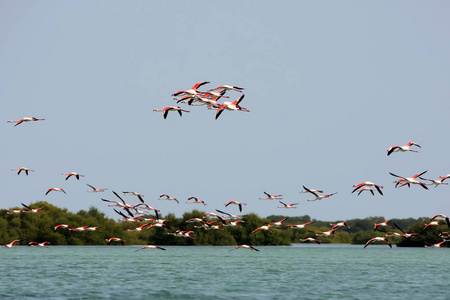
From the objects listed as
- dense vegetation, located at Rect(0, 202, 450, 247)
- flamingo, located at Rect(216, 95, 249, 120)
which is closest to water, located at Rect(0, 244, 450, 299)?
flamingo, located at Rect(216, 95, 249, 120)

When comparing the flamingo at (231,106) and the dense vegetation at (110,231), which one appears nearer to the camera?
the flamingo at (231,106)

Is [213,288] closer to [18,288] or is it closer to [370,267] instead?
[18,288]

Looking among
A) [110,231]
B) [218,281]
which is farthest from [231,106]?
[110,231]

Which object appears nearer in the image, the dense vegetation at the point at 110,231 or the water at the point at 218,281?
the water at the point at 218,281

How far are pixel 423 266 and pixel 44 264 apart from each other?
2793 centimetres

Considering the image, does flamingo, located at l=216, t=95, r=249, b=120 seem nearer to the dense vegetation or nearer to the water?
the water

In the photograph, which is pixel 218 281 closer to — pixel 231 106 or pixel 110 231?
pixel 231 106

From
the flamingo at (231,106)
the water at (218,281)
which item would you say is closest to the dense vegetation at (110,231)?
the water at (218,281)

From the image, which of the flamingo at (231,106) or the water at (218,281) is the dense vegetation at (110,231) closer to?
the water at (218,281)

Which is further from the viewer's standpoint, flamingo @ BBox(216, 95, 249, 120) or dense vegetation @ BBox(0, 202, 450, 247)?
dense vegetation @ BBox(0, 202, 450, 247)

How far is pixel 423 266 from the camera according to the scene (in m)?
55.6

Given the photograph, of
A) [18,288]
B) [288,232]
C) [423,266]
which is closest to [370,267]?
[423,266]

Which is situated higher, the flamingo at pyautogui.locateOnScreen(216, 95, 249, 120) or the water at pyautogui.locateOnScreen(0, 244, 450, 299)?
the flamingo at pyautogui.locateOnScreen(216, 95, 249, 120)

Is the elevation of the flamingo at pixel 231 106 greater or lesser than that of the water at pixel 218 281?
greater
